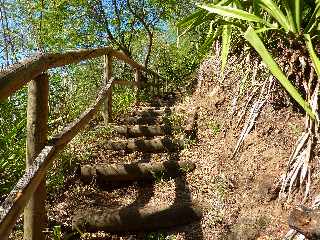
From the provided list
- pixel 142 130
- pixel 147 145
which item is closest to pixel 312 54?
pixel 147 145

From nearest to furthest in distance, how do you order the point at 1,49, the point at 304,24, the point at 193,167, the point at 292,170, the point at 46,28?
1. the point at 292,170
2. the point at 304,24
3. the point at 193,167
4. the point at 46,28
5. the point at 1,49

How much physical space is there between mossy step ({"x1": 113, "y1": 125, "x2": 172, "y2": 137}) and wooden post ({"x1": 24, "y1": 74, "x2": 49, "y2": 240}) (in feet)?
10.4

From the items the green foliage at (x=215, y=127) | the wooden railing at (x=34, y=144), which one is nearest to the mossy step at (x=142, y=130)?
the green foliage at (x=215, y=127)

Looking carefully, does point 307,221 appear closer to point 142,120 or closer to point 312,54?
point 312,54

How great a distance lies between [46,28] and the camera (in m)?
12.1

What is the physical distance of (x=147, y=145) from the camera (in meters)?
4.86

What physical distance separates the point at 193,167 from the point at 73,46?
372 inches

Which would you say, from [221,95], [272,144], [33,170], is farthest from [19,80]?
[221,95]

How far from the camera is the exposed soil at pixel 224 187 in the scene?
8.93 feet

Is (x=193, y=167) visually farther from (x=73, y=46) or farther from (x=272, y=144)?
(x=73, y=46)

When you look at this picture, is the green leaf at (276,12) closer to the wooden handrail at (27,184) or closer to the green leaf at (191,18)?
the green leaf at (191,18)

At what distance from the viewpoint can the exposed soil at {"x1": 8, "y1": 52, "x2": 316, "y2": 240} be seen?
2723 millimetres

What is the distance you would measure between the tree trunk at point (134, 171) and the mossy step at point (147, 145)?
2.08 ft

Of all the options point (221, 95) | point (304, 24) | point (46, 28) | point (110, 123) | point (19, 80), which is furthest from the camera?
point (46, 28)
